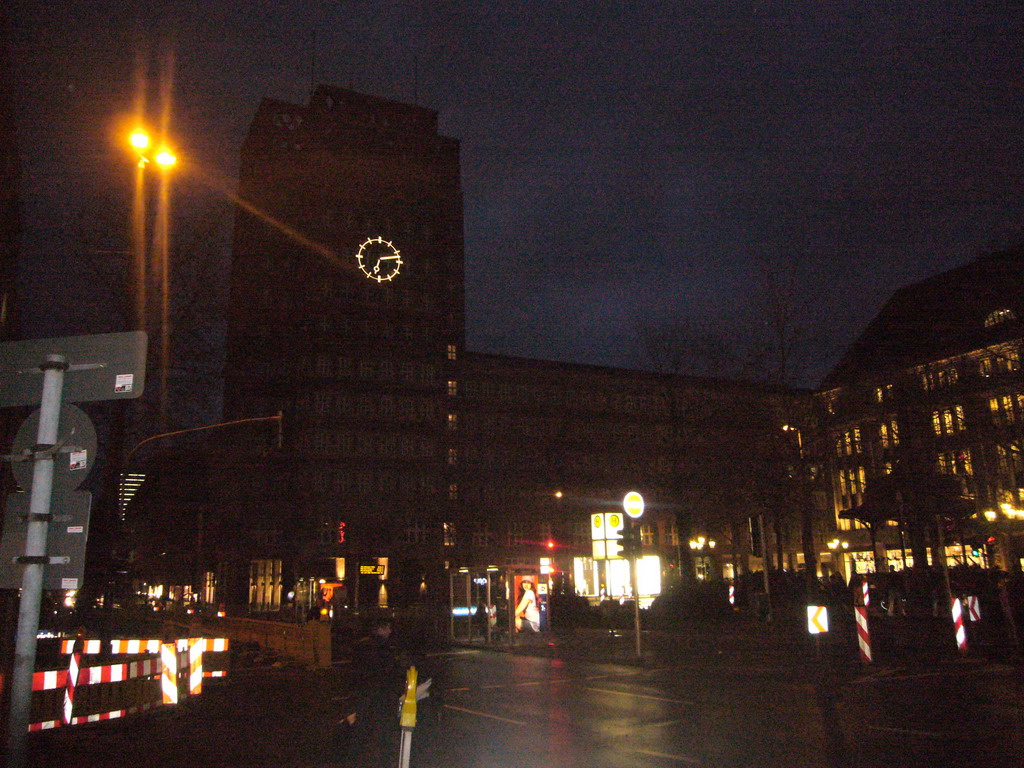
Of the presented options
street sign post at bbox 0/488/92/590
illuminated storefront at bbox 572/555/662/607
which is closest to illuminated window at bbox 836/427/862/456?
illuminated storefront at bbox 572/555/662/607

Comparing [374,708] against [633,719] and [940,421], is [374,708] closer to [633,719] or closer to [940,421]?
[633,719]

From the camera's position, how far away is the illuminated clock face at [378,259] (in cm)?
7366

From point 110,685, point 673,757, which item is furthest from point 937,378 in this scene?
point 110,685

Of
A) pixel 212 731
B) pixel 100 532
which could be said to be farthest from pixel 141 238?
pixel 212 731

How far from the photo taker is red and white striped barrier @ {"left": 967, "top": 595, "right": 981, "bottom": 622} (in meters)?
21.0

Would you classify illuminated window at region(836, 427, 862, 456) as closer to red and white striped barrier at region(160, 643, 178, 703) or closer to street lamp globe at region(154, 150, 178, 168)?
red and white striped barrier at region(160, 643, 178, 703)

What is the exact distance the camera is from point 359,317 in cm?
7156

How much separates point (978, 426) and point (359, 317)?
50.3 metres

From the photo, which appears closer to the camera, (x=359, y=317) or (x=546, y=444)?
(x=546, y=444)

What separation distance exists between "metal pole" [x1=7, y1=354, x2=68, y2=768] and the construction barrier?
6886mm

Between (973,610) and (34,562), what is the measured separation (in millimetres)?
21870

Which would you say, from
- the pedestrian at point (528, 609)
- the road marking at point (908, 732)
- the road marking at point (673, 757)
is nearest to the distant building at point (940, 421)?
the pedestrian at point (528, 609)

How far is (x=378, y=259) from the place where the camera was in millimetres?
74125

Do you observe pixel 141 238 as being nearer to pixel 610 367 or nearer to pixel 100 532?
pixel 100 532
